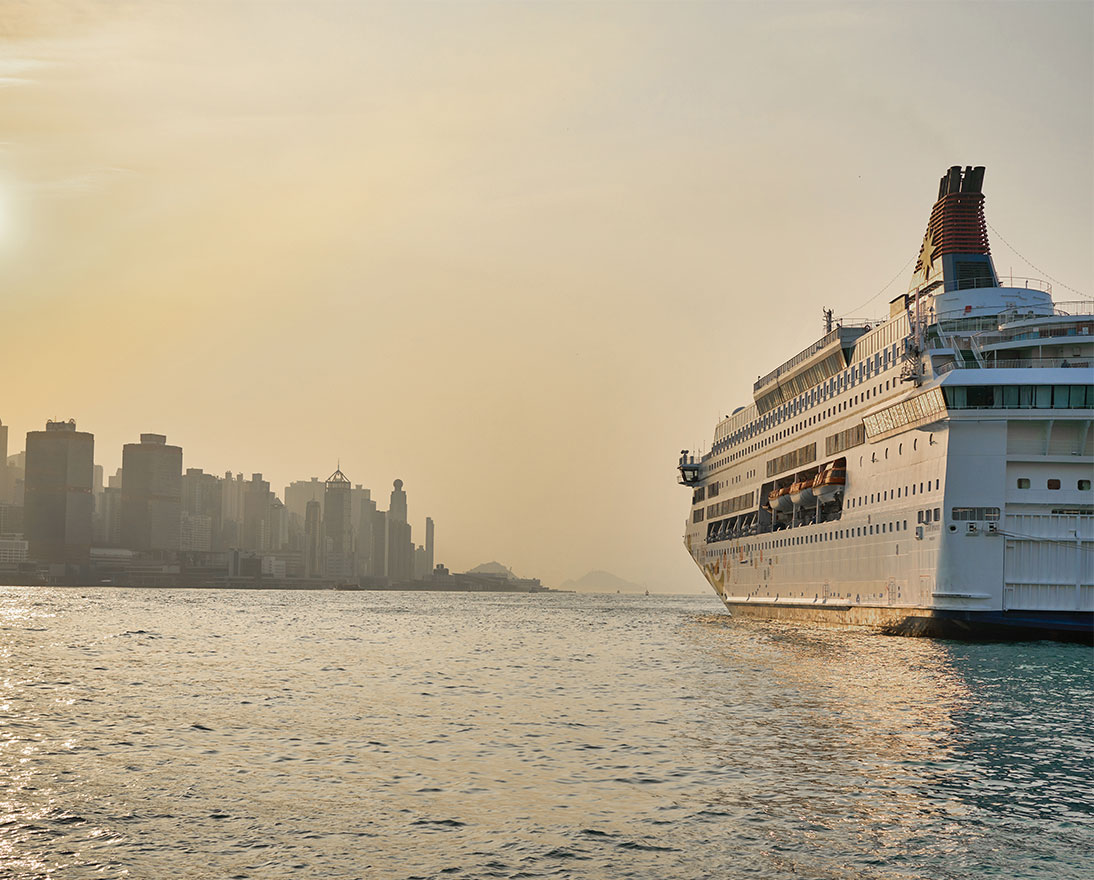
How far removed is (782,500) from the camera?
2965 inches

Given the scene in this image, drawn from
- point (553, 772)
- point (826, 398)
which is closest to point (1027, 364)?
point (826, 398)

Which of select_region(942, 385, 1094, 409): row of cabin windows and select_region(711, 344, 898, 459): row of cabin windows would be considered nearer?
select_region(942, 385, 1094, 409): row of cabin windows

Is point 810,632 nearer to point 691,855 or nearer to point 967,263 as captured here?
point 967,263

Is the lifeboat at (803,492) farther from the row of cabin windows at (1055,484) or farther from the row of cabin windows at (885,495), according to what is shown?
the row of cabin windows at (1055,484)

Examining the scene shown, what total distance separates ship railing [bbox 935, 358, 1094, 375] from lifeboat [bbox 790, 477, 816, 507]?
18.9 m

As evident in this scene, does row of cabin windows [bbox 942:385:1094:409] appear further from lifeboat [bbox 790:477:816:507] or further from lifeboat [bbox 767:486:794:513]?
lifeboat [bbox 767:486:794:513]

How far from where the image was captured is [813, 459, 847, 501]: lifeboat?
206ft

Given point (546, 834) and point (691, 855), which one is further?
point (546, 834)

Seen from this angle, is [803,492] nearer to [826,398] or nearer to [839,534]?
[826,398]

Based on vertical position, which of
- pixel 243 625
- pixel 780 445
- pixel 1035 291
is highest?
pixel 1035 291

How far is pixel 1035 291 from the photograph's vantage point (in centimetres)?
6247

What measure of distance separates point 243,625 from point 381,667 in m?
43.4

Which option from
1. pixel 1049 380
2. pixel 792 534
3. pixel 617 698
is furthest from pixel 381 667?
pixel 792 534

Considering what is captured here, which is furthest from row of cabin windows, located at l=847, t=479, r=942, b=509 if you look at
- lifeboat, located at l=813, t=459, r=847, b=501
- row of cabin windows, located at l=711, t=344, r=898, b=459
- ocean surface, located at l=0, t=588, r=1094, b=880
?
ocean surface, located at l=0, t=588, r=1094, b=880
